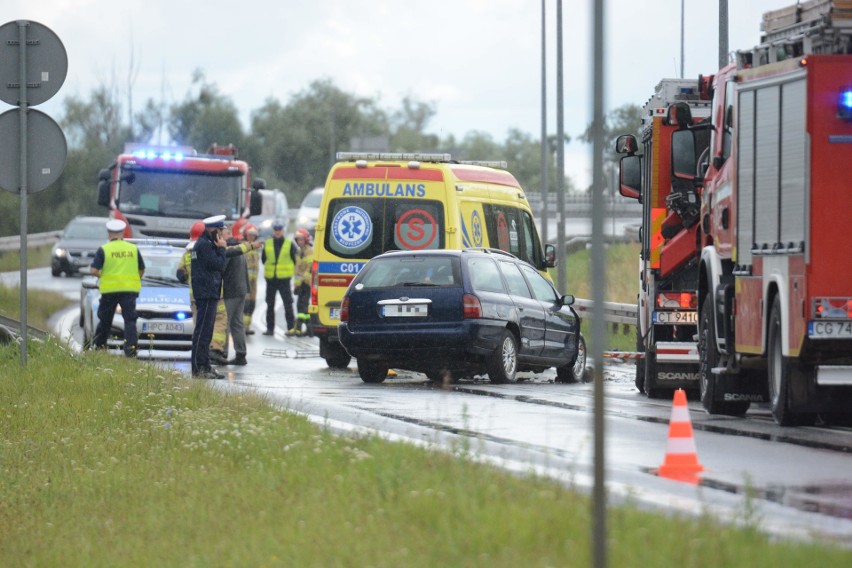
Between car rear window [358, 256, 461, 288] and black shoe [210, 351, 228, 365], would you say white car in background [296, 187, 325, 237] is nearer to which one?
black shoe [210, 351, 228, 365]

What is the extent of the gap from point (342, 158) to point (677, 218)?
21.4ft

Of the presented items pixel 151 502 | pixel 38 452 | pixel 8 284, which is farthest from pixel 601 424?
pixel 8 284

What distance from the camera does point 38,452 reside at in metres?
12.3

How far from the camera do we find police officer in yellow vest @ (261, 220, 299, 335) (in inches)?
1185

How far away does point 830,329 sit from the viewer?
1192cm

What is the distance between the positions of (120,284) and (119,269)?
0.19 m

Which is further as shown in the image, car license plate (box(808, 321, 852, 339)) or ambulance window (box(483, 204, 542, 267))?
ambulance window (box(483, 204, 542, 267))

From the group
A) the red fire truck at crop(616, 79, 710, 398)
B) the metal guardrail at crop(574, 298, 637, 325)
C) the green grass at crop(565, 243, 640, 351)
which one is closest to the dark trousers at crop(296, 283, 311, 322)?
the metal guardrail at crop(574, 298, 637, 325)

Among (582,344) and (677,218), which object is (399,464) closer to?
(677,218)

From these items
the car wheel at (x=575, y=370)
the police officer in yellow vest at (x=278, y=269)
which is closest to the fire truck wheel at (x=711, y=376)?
the car wheel at (x=575, y=370)

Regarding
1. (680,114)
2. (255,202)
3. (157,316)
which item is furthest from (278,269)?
(680,114)

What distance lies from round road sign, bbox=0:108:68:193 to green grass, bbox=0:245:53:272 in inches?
1520

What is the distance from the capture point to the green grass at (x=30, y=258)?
179 ft

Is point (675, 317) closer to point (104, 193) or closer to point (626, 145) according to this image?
point (626, 145)
